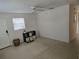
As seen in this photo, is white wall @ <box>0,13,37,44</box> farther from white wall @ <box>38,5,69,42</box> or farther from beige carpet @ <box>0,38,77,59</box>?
beige carpet @ <box>0,38,77,59</box>

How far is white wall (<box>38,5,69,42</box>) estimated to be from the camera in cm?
432

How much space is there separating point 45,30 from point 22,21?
1983 mm

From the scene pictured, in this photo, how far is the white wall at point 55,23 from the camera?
4.32 metres

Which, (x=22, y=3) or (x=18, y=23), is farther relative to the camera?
(x=18, y=23)

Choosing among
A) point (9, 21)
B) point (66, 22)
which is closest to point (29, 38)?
point (9, 21)

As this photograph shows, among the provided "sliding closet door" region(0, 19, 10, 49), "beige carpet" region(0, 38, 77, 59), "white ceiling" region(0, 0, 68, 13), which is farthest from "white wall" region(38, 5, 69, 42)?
"sliding closet door" region(0, 19, 10, 49)

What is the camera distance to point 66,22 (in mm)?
4270

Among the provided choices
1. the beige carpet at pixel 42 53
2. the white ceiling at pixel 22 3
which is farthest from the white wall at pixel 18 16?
the beige carpet at pixel 42 53

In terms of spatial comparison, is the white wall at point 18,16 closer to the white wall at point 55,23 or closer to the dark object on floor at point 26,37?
the dark object on floor at point 26,37

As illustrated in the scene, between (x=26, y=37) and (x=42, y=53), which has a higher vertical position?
(x=26, y=37)

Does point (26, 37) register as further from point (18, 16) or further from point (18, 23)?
point (18, 16)

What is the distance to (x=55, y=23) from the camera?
16.3 ft

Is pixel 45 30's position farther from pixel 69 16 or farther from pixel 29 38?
pixel 69 16

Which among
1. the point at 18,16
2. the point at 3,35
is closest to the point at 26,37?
the point at 3,35
